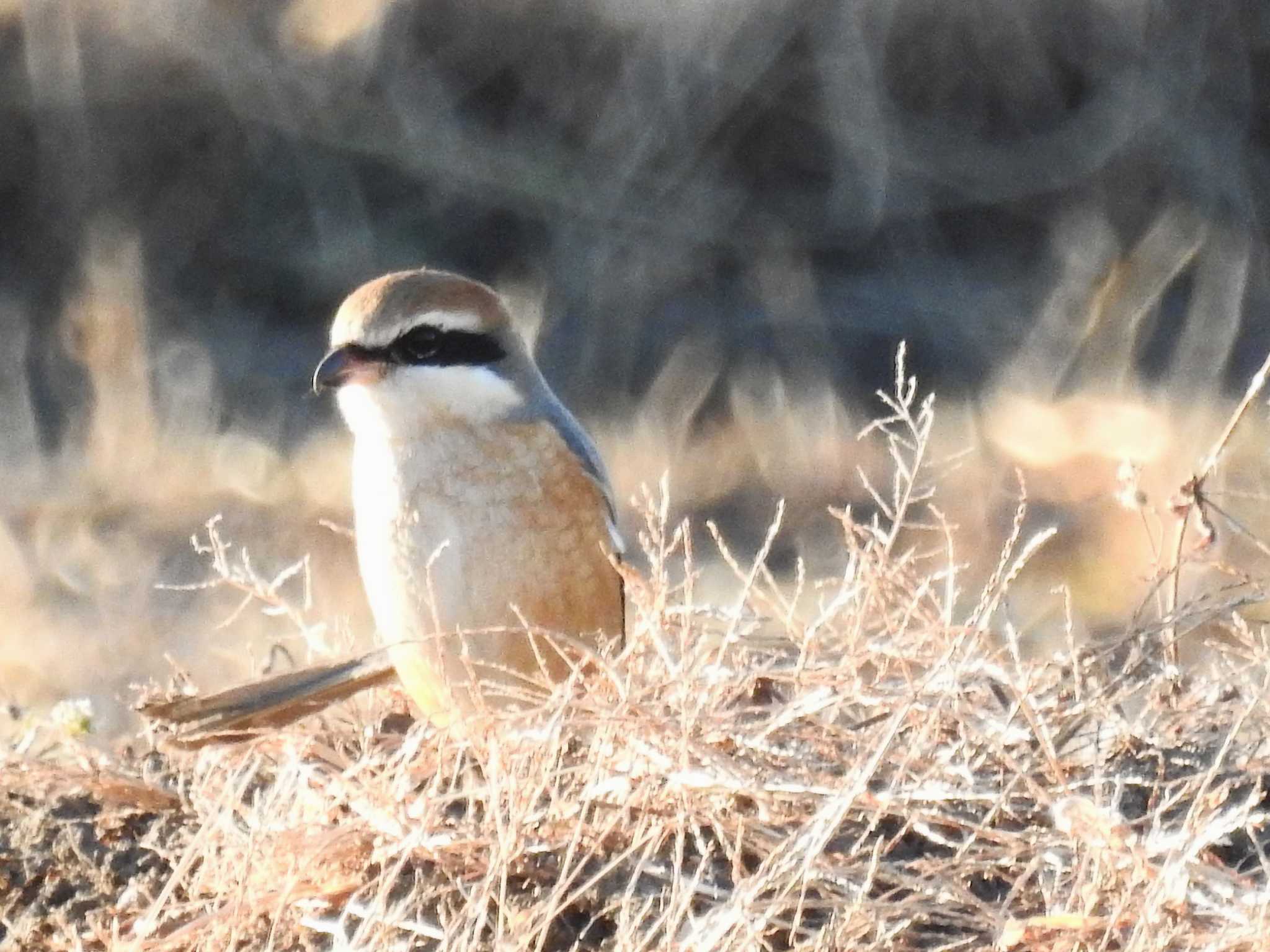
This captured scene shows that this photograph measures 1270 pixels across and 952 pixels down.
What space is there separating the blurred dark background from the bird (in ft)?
17.8

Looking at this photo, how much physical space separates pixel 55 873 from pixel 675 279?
7.20 meters

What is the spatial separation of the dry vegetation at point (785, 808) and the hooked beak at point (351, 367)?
24.1 inches

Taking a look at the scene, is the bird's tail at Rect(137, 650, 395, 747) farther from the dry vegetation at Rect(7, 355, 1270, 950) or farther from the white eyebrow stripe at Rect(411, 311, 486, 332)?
the white eyebrow stripe at Rect(411, 311, 486, 332)

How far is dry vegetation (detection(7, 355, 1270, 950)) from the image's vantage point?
2.93 metres

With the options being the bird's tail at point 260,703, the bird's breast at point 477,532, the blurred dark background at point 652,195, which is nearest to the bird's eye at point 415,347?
the bird's breast at point 477,532

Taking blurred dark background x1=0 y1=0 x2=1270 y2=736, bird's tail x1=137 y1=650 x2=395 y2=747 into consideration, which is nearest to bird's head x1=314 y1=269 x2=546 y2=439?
bird's tail x1=137 y1=650 x2=395 y2=747

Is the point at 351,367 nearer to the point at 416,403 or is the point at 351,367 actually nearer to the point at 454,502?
the point at 416,403

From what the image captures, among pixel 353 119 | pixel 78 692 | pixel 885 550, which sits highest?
pixel 885 550

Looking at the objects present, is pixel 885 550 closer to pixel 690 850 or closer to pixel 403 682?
pixel 690 850

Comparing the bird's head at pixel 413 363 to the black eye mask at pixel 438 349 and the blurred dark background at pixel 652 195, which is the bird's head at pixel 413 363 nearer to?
the black eye mask at pixel 438 349

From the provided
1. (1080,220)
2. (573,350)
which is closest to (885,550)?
(573,350)

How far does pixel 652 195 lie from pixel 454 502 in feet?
22.5

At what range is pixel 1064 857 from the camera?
3.00 m

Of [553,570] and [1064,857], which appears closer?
[1064,857]
